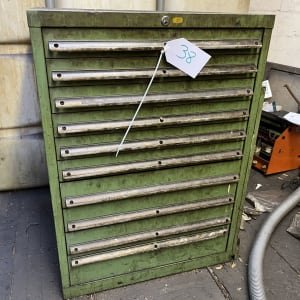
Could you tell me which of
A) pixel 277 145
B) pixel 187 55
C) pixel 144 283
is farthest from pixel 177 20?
pixel 277 145

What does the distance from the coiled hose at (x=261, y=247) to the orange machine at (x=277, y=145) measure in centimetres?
40

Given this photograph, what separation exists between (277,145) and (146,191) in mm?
1278

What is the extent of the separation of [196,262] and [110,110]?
0.80m

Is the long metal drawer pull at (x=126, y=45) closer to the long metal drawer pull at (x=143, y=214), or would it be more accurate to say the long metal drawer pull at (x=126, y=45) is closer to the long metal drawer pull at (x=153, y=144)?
the long metal drawer pull at (x=153, y=144)

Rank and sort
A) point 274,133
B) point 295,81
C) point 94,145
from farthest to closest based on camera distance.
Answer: point 295,81 → point 274,133 → point 94,145

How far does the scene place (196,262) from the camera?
142cm

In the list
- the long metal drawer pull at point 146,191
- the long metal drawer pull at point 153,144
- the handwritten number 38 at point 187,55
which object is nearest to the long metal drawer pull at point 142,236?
the long metal drawer pull at point 146,191

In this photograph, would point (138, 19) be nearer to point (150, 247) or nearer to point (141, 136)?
point (141, 136)

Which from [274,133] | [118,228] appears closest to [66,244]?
[118,228]

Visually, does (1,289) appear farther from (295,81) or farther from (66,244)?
(295,81)

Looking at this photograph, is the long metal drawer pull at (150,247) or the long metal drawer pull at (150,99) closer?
the long metal drawer pull at (150,99)

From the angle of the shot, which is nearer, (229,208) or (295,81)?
(229,208)

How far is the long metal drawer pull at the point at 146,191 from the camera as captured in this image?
110 centimetres

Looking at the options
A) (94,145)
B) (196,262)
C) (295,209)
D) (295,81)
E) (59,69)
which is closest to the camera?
(59,69)
